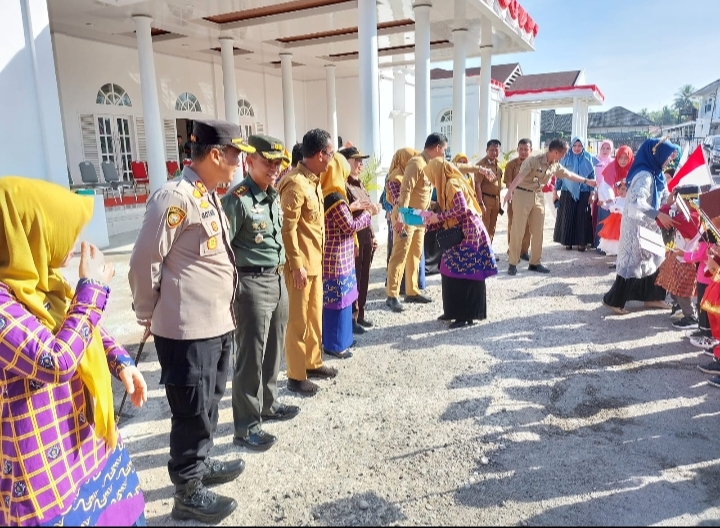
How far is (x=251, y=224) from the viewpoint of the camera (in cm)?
254

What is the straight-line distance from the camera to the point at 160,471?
Answer: 8.35 ft

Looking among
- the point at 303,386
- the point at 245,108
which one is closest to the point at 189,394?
the point at 303,386

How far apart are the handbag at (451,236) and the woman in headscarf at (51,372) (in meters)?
→ 3.24

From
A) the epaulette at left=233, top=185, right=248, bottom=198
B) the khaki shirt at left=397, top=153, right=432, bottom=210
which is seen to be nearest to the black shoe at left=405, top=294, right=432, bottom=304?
the khaki shirt at left=397, top=153, right=432, bottom=210

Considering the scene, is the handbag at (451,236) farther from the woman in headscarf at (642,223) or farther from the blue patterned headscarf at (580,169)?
the blue patterned headscarf at (580,169)

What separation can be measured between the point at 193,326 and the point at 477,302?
10.1ft

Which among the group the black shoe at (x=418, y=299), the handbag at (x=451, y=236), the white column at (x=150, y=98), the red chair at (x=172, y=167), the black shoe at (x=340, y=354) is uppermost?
the white column at (x=150, y=98)

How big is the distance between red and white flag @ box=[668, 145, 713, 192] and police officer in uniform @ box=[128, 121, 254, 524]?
→ 3405mm

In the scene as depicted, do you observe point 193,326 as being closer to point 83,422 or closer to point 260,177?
point 83,422

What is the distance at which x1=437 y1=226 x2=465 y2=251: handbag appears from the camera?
4406 mm

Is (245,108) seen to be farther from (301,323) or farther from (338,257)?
(301,323)

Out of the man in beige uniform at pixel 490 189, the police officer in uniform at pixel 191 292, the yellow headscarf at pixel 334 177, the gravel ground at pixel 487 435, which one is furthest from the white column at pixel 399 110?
the police officer in uniform at pixel 191 292

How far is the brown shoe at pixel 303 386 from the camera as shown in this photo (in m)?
3.36

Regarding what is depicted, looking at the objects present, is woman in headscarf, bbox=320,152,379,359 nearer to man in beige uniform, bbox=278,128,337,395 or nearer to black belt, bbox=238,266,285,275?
man in beige uniform, bbox=278,128,337,395
